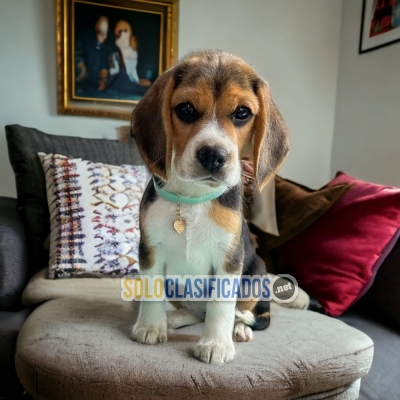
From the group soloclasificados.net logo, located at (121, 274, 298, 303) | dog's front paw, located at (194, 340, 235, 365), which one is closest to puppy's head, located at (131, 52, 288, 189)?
soloclasificados.net logo, located at (121, 274, 298, 303)

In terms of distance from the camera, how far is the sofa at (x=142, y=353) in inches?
36.2

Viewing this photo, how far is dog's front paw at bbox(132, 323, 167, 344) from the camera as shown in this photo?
105cm

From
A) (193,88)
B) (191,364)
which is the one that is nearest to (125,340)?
(191,364)

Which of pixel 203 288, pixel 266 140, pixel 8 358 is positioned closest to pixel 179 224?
pixel 203 288

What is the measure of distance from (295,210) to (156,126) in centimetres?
104

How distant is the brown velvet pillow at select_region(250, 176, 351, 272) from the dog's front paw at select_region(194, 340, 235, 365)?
2.96ft

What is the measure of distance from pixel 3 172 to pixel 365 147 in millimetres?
2252

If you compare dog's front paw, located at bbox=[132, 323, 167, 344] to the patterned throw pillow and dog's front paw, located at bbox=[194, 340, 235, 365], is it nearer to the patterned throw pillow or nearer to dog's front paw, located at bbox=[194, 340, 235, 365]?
dog's front paw, located at bbox=[194, 340, 235, 365]

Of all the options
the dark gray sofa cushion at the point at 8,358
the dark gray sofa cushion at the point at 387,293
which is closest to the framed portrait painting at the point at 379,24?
the dark gray sofa cushion at the point at 387,293

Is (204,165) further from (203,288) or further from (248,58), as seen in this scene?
(248,58)

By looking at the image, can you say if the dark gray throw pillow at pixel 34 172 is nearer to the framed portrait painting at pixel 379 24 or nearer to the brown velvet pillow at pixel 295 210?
the brown velvet pillow at pixel 295 210

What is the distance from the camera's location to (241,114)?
978 millimetres

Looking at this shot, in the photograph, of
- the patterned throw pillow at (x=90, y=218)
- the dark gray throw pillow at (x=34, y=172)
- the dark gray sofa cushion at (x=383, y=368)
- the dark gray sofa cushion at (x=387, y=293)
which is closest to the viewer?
the dark gray sofa cushion at (x=383, y=368)

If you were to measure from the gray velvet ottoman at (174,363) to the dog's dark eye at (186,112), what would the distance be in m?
0.59
